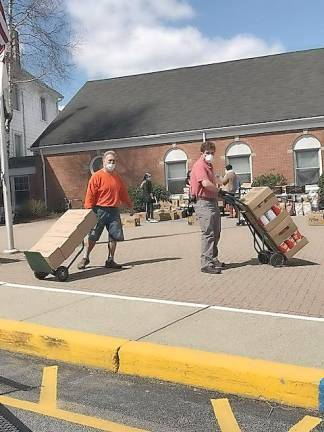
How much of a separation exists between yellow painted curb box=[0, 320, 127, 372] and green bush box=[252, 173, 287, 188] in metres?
20.0

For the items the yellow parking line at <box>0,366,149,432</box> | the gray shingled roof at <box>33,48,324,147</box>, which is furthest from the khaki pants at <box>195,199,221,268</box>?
the gray shingled roof at <box>33,48,324,147</box>

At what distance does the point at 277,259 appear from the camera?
8.64m

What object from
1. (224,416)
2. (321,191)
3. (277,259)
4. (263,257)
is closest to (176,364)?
(224,416)

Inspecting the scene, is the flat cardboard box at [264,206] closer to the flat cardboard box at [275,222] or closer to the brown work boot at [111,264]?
the flat cardboard box at [275,222]

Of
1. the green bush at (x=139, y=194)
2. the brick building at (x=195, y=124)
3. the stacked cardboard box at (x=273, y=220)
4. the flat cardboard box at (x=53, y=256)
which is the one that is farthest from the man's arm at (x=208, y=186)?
the brick building at (x=195, y=124)

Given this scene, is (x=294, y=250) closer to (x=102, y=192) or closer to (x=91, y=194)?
A: (x=102, y=192)

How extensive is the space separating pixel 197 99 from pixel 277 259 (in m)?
21.3

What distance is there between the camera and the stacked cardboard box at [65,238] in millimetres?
8203

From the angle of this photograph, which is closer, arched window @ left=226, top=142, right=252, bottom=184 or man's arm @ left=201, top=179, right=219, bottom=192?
man's arm @ left=201, top=179, right=219, bottom=192

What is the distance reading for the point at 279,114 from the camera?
84.0ft

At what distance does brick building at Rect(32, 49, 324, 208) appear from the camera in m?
25.6

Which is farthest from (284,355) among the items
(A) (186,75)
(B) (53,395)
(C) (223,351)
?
(A) (186,75)

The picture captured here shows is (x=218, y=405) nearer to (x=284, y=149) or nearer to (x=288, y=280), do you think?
(x=288, y=280)

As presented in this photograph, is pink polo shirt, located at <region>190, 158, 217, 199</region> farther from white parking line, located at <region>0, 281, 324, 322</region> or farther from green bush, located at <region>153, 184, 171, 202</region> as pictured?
green bush, located at <region>153, 184, 171, 202</region>
